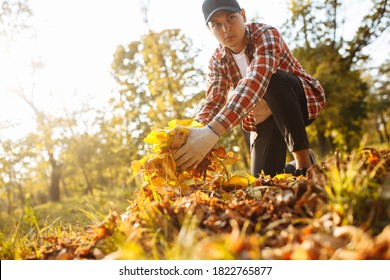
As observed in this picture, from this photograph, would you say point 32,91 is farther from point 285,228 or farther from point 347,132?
point 285,228

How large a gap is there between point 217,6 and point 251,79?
2.58 ft

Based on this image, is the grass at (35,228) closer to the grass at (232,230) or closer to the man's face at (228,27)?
the grass at (232,230)

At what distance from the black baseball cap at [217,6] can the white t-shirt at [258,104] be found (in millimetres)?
556

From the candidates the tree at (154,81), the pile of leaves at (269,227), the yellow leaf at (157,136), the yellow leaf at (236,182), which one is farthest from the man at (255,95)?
the tree at (154,81)

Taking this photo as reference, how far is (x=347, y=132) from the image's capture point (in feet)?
56.1

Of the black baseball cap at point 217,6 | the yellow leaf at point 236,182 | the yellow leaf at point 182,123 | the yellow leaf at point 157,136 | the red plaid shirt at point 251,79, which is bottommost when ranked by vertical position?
the yellow leaf at point 236,182

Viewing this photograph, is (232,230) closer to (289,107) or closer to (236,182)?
(236,182)

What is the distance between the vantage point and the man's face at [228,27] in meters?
2.76

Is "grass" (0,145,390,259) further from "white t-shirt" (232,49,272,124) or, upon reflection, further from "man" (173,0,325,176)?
"white t-shirt" (232,49,272,124)

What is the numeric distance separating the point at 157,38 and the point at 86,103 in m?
10.3

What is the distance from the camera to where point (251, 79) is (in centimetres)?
239

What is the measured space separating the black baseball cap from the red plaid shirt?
0.34 meters

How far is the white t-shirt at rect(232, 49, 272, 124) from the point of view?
3.25m
